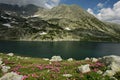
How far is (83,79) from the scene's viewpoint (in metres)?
20.7

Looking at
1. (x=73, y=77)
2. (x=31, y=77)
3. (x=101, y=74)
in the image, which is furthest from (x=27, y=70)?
(x=101, y=74)

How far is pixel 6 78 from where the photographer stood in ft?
69.2

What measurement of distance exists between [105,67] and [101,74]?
2.60 metres

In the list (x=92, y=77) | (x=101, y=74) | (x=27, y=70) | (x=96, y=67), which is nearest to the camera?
(x=92, y=77)

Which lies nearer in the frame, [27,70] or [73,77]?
[73,77]

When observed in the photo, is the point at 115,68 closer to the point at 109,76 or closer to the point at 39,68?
the point at 109,76

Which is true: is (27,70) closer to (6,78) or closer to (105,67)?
(6,78)

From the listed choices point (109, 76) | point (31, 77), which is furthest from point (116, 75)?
point (31, 77)

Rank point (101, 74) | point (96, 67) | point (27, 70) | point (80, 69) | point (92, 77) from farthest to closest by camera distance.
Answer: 1. point (27, 70)
2. point (96, 67)
3. point (80, 69)
4. point (101, 74)
5. point (92, 77)

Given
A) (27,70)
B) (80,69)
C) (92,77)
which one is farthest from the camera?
(27,70)

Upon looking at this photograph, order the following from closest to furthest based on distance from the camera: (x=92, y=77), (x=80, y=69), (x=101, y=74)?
(x=92, y=77) < (x=101, y=74) < (x=80, y=69)

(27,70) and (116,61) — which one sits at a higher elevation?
(116,61)

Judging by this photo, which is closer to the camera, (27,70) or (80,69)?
(80,69)

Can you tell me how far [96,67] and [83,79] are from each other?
5.55m
